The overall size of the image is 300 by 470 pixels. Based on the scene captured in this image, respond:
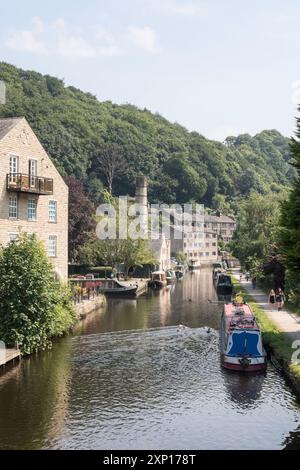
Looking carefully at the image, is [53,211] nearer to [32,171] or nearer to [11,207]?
[32,171]

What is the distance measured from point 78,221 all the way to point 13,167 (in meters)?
40.8

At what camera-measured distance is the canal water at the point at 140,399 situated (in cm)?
2055

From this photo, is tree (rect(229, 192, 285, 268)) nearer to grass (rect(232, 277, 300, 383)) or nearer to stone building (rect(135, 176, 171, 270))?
stone building (rect(135, 176, 171, 270))

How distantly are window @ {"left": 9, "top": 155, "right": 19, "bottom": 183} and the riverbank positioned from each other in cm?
1922

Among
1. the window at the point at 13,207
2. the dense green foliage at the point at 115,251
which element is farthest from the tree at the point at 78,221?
the window at the point at 13,207

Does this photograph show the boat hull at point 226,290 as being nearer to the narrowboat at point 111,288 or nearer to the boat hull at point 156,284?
the narrowboat at point 111,288

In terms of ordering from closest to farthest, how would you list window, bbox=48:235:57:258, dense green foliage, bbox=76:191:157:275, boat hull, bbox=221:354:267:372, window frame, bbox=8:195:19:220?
1. boat hull, bbox=221:354:267:372
2. window frame, bbox=8:195:19:220
3. window, bbox=48:235:57:258
4. dense green foliage, bbox=76:191:157:275

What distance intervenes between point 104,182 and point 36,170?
12907 centimetres

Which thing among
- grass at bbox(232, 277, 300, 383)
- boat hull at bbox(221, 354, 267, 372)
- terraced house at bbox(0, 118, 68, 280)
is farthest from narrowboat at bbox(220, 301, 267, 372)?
terraced house at bbox(0, 118, 68, 280)

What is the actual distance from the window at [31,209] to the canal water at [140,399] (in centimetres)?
937

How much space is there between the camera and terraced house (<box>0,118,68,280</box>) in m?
38.9

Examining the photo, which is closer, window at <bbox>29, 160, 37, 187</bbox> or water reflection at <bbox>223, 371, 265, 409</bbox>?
water reflection at <bbox>223, 371, 265, 409</bbox>

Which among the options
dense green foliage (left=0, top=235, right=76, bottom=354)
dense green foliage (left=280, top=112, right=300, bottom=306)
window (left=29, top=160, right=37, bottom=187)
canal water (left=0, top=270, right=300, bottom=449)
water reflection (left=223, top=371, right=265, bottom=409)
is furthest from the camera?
window (left=29, top=160, right=37, bottom=187)

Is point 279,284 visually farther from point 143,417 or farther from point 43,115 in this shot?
point 43,115
